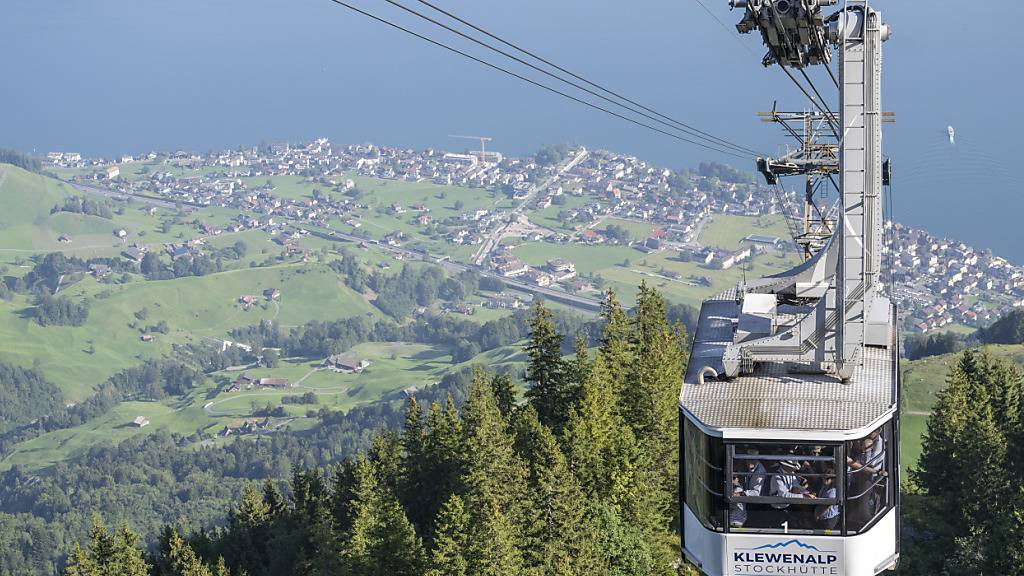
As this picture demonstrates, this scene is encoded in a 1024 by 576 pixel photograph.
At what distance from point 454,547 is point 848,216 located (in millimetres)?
13469

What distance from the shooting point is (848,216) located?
1781 centimetres

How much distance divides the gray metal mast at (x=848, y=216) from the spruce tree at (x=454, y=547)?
436 inches

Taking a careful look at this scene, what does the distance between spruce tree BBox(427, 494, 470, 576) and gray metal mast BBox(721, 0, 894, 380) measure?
1107 cm

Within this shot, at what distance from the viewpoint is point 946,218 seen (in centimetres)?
15500

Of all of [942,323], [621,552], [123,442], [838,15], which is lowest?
[123,442]

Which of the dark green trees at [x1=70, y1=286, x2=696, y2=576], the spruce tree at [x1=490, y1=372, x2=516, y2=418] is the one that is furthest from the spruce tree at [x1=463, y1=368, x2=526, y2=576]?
the spruce tree at [x1=490, y1=372, x2=516, y2=418]

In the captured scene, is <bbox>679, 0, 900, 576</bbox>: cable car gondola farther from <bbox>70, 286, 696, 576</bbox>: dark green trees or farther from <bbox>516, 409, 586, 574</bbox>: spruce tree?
<bbox>70, 286, 696, 576</bbox>: dark green trees

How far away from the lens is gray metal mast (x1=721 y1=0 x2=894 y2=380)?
17.6 meters

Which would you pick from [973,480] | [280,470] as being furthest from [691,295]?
[973,480]

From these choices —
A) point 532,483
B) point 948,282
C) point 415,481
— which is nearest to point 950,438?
point 532,483

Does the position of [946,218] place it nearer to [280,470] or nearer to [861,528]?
[280,470]

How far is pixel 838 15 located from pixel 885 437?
19.3 ft

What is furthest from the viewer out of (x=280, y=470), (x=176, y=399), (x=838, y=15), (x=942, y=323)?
(x=176, y=399)

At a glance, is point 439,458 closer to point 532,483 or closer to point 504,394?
point 504,394
